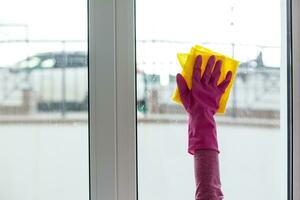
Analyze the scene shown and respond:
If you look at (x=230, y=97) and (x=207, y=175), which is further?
(x=230, y=97)

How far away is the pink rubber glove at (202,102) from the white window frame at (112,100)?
0.15 meters

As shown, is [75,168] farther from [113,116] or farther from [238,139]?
[238,139]

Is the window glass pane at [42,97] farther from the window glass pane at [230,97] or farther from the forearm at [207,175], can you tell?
the forearm at [207,175]

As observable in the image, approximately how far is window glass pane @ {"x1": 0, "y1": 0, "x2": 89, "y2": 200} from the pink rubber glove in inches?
11.3

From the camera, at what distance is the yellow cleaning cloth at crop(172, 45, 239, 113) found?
3.41 ft

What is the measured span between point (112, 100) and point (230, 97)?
36 cm

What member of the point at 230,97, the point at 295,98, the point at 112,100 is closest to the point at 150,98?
the point at 112,100

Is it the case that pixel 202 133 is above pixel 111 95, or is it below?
below

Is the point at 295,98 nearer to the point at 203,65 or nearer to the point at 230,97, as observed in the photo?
the point at 230,97

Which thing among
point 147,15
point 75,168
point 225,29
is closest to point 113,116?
point 75,168

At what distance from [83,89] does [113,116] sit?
11 cm

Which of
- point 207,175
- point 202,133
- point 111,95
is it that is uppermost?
point 111,95

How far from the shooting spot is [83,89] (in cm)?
103

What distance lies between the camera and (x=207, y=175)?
3.24 feet
